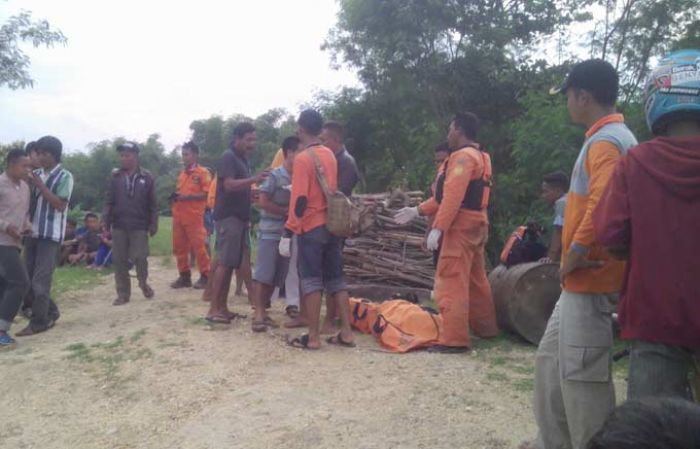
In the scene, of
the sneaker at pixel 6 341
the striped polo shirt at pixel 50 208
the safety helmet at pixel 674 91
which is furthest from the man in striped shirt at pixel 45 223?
the safety helmet at pixel 674 91

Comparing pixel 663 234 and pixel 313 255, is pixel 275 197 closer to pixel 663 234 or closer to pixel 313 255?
pixel 313 255

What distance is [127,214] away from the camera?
8672 millimetres

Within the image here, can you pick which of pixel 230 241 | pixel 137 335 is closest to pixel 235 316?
pixel 230 241

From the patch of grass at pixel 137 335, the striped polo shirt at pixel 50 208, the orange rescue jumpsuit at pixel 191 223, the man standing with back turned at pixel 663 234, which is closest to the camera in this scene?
the man standing with back turned at pixel 663 234

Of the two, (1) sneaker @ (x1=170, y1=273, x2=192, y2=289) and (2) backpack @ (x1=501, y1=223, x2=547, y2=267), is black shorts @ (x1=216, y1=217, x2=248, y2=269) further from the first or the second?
(1) sneaker @ (x1=170, y1=273, x2=192, y2=289)

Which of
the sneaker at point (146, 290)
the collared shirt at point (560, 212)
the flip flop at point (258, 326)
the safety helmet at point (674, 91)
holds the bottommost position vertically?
the flip flop at point (258, 326)

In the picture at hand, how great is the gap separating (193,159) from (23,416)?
5.70m

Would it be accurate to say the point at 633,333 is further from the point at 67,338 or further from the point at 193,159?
the point at 193,159

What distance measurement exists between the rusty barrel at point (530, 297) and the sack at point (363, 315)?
49.8 inches

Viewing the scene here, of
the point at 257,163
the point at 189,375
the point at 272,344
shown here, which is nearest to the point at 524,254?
the point at 272,344

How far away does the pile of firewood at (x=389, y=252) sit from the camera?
8773 millimetres

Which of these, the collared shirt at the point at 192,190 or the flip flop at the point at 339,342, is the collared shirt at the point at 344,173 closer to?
the flip flop at the point at 339,342

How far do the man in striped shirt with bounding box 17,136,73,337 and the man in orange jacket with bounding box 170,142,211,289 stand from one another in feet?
8.42

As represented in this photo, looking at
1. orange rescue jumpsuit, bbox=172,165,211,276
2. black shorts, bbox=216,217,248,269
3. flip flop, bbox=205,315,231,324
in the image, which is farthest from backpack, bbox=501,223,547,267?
orange rescue jumpsuit, bbox=172,165,211,276
